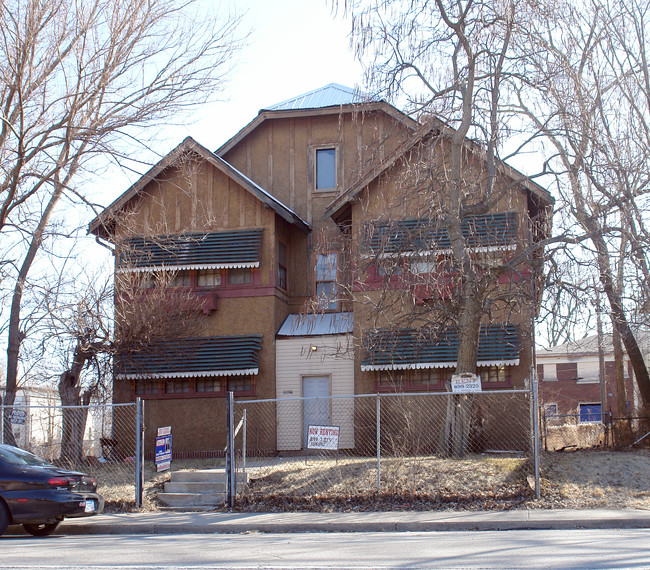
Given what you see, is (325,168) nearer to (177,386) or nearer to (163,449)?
(177,386)

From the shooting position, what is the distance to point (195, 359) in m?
20.5

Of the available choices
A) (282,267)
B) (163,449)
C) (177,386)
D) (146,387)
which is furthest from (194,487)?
(282,267)

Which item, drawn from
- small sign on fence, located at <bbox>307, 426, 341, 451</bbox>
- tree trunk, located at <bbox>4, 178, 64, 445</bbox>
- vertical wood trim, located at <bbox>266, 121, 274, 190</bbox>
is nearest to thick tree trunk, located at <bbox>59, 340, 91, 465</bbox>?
tree trunk, located at <bbox>4, 178, 64, 445</bbox>

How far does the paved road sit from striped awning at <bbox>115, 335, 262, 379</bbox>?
30.6ft

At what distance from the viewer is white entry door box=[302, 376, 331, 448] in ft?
67.9

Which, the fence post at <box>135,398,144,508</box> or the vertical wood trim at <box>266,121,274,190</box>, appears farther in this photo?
the vertical wood trim at <box>266,121,274,190</box>

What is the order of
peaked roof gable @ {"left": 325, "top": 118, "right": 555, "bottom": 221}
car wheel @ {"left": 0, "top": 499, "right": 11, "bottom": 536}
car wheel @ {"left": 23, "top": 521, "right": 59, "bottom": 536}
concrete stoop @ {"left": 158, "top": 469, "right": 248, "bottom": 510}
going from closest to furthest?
car wheel @ {"left": 0, "top": 499, "right": 11, "bottom": 536} → car wheel @ {"left": 23, "top": 521, "right": 59, "bottom": 536} → concrete stoop @ {"left": 158, "top": 469, "right": 248, "bottom": 510} → peaked roof gable @ {"left": 325, "top": 118, "right": 555, "bottom": 221}

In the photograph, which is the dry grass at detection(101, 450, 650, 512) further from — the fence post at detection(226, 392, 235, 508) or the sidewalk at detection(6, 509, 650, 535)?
the sidewalk at detection(6, 509, 650, 535)

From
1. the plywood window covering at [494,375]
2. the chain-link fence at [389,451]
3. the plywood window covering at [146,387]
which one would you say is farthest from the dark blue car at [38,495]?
the plywood window covering at [494,375]

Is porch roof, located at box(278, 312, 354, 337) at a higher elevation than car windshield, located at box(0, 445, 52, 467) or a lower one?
higher

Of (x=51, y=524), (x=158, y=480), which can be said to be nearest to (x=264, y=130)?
(x=158, y=480)

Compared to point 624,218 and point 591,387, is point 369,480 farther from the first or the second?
point 591,387

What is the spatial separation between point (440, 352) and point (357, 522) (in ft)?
28.8

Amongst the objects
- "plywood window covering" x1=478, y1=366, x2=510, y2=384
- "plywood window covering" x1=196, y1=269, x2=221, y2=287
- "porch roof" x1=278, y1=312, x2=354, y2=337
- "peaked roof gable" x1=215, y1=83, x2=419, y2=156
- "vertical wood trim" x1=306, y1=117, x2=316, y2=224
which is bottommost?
"plywood window covering" x1=478, y1=366, x2=510, y2=384
